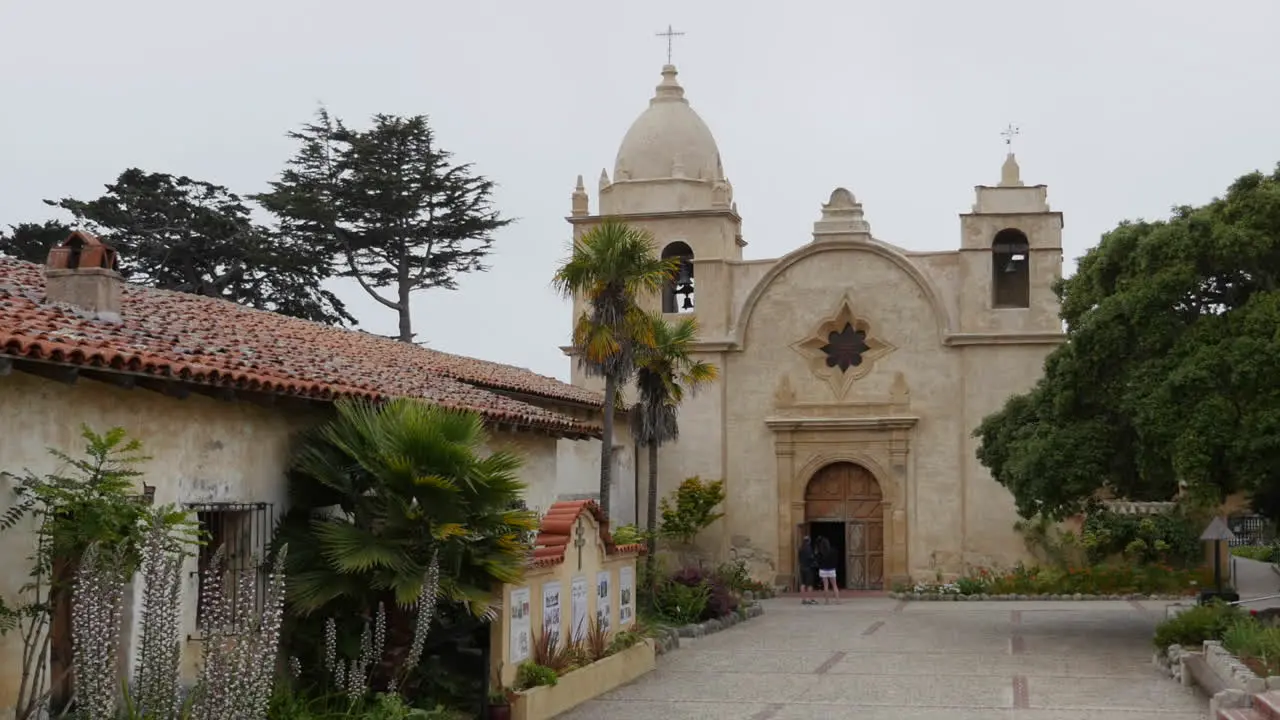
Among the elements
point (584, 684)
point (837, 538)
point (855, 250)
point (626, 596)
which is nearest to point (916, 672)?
point (626, 596)

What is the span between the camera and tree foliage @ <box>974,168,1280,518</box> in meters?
20.6

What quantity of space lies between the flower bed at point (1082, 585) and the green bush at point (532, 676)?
18.8 meters

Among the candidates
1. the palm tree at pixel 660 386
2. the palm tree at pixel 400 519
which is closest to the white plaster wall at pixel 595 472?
the palm tree at pixel 660 386

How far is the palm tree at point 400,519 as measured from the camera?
13.5m

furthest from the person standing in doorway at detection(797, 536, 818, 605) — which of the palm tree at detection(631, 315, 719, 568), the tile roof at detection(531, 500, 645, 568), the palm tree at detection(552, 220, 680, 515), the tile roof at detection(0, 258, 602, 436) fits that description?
the tile roof at detection(531, 500, 645, 568)

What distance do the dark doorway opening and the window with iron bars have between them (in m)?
22.9

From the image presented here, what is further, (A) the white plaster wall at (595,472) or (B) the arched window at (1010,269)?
(B) the arched window at (1010,269)

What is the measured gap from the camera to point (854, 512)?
3553cm

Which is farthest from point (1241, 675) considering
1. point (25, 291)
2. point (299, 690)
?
point (25, 291)

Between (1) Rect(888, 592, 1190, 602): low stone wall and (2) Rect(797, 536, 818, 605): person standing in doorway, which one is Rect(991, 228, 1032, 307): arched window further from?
(2) Rect(797, 536, 818, 605): person standing in doorway

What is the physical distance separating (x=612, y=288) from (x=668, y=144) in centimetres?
1422

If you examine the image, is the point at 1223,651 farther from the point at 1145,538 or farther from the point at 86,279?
the point at 1145,538

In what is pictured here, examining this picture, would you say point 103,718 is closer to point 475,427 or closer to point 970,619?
point 475,427

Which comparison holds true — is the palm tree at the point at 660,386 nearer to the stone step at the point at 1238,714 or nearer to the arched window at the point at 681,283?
the arched window at the point at 681,283
